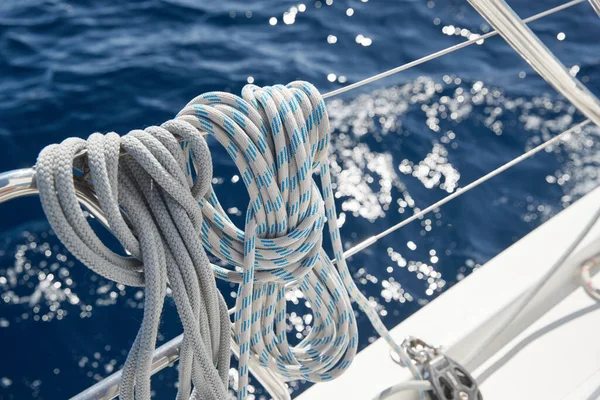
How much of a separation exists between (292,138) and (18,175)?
322mm

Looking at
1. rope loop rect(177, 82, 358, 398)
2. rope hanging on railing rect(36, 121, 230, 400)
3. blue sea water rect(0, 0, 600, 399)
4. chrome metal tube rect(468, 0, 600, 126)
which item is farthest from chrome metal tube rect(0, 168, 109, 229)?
blue sea water rect(0, 0, 600, 399)

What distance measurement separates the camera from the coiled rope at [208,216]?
68 centimetres

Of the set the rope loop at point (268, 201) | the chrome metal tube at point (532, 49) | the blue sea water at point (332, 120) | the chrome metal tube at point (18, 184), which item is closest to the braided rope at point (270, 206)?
the rope loop at point (268, 201)

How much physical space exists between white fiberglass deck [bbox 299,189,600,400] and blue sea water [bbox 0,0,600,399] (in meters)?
0.95

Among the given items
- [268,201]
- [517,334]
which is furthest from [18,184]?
[517,334]

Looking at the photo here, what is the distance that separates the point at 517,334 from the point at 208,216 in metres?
0.90

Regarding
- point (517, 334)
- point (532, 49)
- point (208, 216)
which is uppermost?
point (532, 49)

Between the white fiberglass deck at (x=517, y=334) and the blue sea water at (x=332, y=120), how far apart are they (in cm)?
95

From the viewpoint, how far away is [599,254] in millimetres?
1601

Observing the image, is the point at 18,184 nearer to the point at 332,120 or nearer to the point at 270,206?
the point at 270,206

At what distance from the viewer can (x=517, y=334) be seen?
142cm

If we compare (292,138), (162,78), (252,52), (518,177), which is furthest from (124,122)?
(292,138)

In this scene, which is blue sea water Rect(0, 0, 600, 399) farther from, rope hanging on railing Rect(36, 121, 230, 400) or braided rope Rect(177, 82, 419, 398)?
rope hanging on railing Rect(36, 121, 230, 400)

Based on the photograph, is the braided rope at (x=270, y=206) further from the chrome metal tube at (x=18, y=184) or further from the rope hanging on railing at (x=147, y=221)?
the chrome metal tube at (x=18, y=184)
